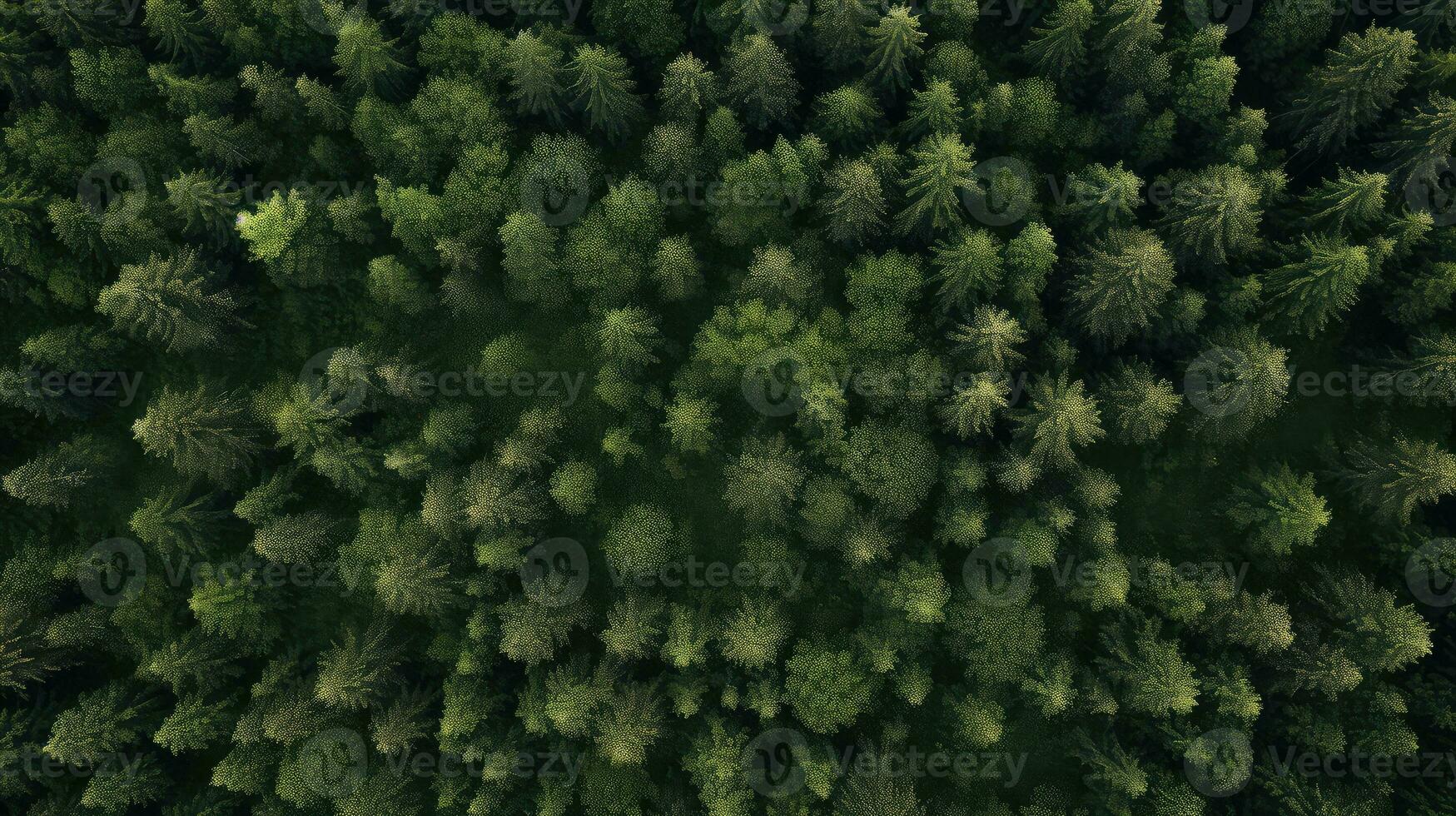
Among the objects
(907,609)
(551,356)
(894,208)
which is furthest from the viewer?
(551,356)

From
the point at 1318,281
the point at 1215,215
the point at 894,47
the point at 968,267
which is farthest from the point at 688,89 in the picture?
the point at 1318,281

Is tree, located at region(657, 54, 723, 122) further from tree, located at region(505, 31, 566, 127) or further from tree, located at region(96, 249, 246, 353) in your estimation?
tree, located at region(96, 249, 246, 353)

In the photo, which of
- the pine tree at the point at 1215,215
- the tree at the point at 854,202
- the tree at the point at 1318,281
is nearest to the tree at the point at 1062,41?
the pine tree at the point at 1215,215

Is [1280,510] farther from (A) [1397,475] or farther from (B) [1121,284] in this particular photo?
(B) [1121,284]

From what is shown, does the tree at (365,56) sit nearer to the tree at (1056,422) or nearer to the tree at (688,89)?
the tree at (688,89)

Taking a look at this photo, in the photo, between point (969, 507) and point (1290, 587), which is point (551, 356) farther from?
point (1290, 587)

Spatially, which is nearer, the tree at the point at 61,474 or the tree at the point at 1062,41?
the tree at the point at 1062,41

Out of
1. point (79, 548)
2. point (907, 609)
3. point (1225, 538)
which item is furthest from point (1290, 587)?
point (79, 548)

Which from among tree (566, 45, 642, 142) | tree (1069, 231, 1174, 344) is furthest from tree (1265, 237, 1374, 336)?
tree (566, 45, 642, 142)

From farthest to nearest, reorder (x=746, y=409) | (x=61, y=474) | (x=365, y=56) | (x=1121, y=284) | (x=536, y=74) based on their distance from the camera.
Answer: (x=746, y=409), (x=61, y=474), (x=365, y=56), (x=536, y=74), (x=1121, y=284)
